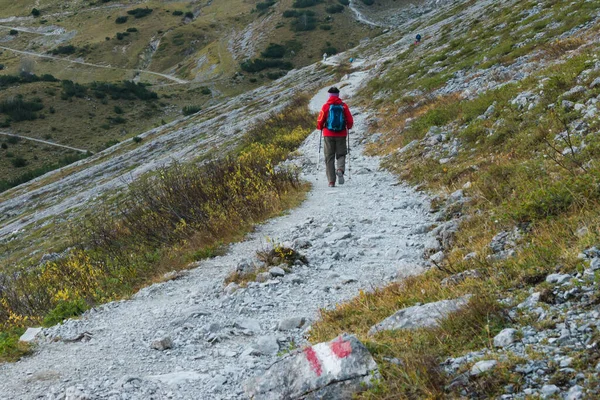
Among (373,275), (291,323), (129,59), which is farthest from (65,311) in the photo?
(129,59)

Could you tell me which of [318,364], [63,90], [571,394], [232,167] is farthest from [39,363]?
[63,90]

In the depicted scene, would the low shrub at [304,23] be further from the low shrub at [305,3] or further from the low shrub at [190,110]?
the low shrub at [190,110]

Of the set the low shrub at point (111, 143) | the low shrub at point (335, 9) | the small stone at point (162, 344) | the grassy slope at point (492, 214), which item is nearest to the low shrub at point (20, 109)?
the low shrub at point (111, 143)

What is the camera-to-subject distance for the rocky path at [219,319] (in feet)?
17.9

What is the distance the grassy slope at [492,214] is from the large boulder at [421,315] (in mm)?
152

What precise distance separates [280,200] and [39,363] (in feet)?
25.9

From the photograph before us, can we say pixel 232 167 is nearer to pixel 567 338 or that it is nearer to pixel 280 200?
pixel 280 200

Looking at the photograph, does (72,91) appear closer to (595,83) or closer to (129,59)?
(129,59)

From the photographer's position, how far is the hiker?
14.8 metres

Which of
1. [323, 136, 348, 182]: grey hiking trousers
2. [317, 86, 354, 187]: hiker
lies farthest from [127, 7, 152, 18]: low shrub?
[323, 136, 348, 182]: grey hiking trousers

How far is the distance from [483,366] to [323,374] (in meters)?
1.36

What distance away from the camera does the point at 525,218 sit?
712 centimetres

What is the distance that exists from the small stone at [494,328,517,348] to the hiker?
1102 centimetres

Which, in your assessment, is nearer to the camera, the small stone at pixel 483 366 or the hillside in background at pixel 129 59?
the small stone at pixel 483 366
